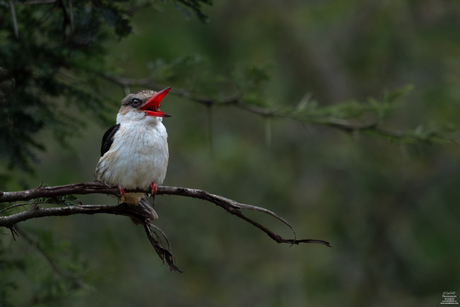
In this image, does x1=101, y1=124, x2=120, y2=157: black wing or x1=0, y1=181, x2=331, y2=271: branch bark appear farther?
x1=101, y1=124, x2=120, y2=157: black wing

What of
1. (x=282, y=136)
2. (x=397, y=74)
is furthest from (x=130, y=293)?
(x=397, y=74)

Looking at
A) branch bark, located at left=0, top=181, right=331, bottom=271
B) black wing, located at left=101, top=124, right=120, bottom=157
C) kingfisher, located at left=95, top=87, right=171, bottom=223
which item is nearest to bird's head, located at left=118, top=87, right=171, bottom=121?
kingfisher, located at left=95, top=87, right=171, bottom=223

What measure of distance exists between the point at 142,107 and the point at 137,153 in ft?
1.69

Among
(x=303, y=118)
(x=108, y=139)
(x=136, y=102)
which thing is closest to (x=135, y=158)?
(x=108, y=139)

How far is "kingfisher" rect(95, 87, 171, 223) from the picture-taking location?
3861mm

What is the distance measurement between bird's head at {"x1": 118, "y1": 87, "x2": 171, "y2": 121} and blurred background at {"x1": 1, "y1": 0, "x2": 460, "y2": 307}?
5.91 m

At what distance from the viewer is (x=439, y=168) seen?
1087 cm

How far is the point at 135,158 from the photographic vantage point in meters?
3.89

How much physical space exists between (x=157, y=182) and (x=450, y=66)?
8752 mm

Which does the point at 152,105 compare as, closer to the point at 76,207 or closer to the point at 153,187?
the point at 153,187

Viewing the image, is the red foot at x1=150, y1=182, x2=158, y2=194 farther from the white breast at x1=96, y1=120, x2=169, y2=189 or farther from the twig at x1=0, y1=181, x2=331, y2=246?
the twig at x1=0, y1=181, x2=331, y2=246

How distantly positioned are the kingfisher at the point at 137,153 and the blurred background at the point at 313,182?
609 centimetres

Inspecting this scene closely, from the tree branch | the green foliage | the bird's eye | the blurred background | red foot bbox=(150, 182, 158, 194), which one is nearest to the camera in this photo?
red foot bbox=(150, 182, 158, 194)

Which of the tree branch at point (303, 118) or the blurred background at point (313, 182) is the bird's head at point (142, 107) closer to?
the tree branch at point (303, 118)
